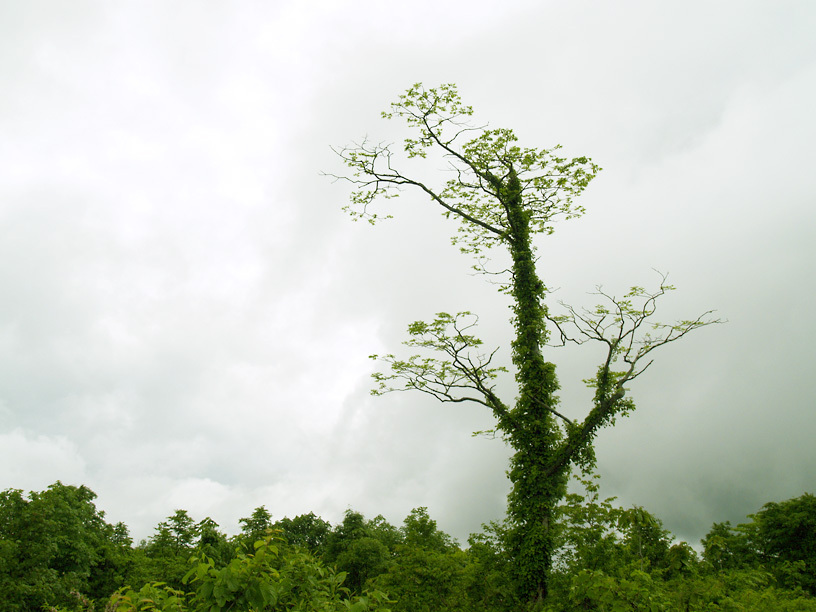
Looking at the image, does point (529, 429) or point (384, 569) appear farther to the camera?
point (384, 569)

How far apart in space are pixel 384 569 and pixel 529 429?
2292 centimetres

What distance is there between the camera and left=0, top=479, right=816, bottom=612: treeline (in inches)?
171

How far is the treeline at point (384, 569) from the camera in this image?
436cm

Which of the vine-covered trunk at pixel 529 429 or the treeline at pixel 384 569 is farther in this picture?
the vine-covered trunk at pixel 529 429

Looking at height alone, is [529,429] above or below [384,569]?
above

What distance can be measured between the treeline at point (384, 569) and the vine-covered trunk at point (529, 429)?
0.55 m

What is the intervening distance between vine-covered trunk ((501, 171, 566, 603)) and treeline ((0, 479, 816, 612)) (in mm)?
554

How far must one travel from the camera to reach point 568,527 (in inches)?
589

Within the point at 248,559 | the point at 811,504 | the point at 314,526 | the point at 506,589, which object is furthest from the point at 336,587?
the point at 314,526

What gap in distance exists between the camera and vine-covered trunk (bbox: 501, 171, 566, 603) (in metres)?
15.4

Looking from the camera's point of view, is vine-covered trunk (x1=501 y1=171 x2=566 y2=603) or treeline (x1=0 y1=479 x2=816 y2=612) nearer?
treeline (x1=0 y1=479 x2=816 y2=612)

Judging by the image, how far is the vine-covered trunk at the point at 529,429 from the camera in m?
15.4

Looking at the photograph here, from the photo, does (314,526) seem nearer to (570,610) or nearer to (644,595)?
(570,610)

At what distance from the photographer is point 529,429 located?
16.8 m
